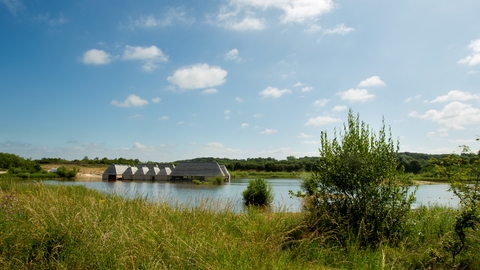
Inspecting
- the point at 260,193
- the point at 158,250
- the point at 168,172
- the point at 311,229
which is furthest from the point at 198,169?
the point at 158,250

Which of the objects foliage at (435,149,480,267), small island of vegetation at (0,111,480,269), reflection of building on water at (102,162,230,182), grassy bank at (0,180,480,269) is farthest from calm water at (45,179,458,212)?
reflection of building on water at (102,162,230,182)

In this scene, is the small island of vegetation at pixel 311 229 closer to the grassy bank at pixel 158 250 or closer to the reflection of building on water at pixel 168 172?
the grassy bank at pixel 158 250

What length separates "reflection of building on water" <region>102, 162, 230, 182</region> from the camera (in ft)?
176

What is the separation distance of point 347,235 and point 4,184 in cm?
1322

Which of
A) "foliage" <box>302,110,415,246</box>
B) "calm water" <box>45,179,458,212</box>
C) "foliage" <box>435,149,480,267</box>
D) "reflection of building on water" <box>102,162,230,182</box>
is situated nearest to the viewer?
"foliage" <box>435,149,480,267</box>

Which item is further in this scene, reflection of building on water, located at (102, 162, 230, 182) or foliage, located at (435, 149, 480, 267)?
reflection of building on water, located at (102, 162, 230, 182)

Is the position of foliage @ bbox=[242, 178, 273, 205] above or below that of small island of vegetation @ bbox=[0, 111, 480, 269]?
below

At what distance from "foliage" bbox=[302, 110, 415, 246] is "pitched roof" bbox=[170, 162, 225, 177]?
4424 centimetres

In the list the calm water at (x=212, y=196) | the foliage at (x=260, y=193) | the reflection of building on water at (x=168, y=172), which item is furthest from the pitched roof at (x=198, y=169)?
the foliage at (x=260, y=193)

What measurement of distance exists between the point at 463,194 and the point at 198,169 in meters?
50.3

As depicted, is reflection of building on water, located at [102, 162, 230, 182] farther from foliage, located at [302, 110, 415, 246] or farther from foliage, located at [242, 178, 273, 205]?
foliage, located at [302, 110, 415, 246]

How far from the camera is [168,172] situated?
58.3m

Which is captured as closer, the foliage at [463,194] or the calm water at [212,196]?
the foliage at [463,194]

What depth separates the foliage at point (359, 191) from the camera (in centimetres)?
648
